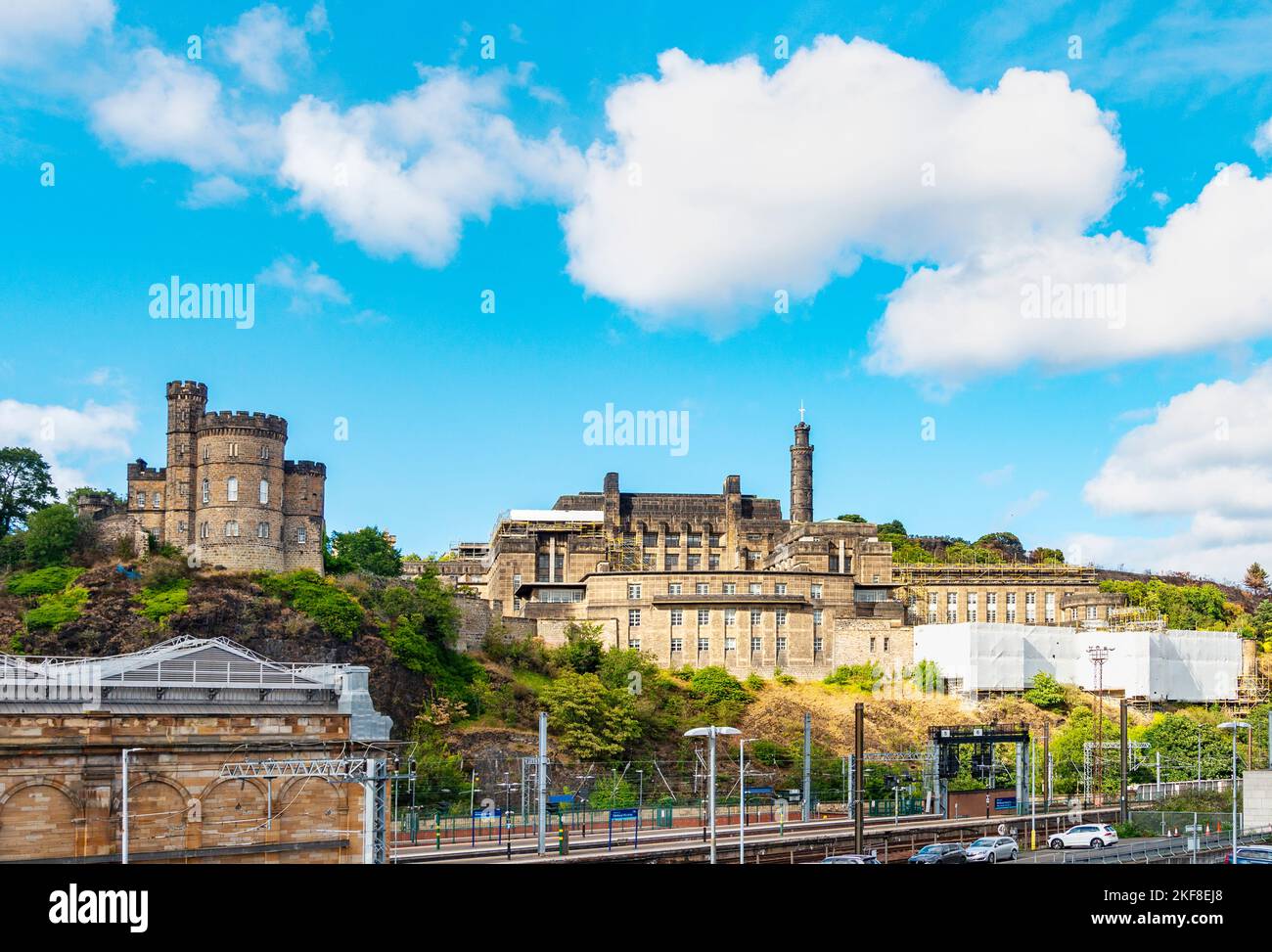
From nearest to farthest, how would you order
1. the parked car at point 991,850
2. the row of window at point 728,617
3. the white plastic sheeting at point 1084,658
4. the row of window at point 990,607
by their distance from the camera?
the parked car at point 991,850
the white plastic sheeting at point 1084,658
the row of window at point 728,617
the row of window at point 990,607

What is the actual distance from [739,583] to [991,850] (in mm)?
49358

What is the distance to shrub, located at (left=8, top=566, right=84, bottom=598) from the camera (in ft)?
237

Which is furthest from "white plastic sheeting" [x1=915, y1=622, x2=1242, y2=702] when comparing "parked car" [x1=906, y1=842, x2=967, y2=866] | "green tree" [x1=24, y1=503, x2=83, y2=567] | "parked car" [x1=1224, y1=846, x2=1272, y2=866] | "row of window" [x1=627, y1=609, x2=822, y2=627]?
"green tree" [x1=24, y1=503, x2=83, y2=567]

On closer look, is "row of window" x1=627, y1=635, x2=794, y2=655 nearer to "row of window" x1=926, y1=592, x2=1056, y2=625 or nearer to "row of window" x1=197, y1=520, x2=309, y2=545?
"row of window" x1=926, y1=592, x2=1056, y2=625

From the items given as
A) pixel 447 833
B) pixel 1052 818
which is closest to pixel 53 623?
pixel 447 833

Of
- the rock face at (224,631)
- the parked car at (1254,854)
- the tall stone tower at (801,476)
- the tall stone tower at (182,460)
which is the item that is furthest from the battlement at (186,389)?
the parked car at (1254,854)

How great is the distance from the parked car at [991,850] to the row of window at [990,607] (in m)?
53.7

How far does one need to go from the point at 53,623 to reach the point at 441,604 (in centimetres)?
2217

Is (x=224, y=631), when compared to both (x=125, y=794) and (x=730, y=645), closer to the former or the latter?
(x=730, y=645)

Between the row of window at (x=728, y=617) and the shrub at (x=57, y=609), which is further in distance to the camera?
the row of window at (x=728, y=617)

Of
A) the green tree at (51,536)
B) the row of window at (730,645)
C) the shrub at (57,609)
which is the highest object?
the green tree at (51,536)

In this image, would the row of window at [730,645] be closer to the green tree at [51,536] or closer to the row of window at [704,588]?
the row of window at [704,588]

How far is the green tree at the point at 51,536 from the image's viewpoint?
76500 millimetres
